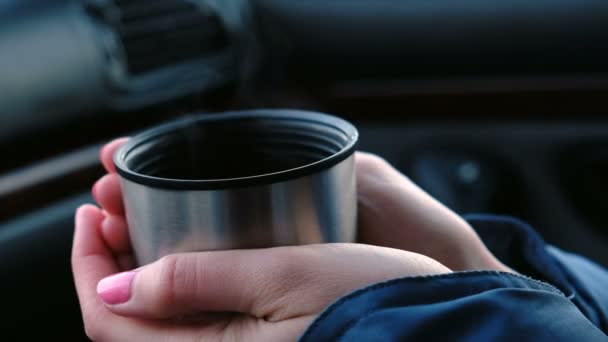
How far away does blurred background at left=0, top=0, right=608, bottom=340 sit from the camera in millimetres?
866

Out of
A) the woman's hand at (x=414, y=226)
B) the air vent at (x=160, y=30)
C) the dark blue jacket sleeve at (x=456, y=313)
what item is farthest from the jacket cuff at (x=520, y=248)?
the air vent at (x=160, y=30)

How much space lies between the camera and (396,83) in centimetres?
122

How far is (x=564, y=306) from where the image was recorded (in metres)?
0.46

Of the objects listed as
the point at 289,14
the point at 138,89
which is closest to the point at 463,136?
the point at 289,14

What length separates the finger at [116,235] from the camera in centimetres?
54

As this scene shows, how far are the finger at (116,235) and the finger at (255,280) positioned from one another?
107mm

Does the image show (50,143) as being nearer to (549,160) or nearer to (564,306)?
(564,306)

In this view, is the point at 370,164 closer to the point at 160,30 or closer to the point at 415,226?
the point at 415,226

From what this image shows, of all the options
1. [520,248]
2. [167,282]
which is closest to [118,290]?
[167,282]

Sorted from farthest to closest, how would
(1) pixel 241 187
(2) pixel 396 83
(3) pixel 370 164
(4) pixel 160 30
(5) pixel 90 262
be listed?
(2) pixel 396 83
(4) pixel 160 30
(3) pixel 370 164
(5) pixel 90 262
(1) pixel 241 187

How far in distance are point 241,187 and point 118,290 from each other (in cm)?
11

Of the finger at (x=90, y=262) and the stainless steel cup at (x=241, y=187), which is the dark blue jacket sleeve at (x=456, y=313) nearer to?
the stainless steel cup at (x=241, y=187)

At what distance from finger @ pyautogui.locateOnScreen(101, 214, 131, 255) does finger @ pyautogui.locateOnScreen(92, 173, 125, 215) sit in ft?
0.04

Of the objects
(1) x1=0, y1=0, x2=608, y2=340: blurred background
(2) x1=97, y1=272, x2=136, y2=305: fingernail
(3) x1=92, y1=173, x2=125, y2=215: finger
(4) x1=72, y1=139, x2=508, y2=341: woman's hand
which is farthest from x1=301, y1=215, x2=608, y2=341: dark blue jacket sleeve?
(1) x1=0, y1=0, x2=608, y2=340: blurred background
